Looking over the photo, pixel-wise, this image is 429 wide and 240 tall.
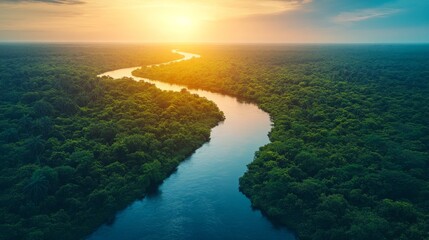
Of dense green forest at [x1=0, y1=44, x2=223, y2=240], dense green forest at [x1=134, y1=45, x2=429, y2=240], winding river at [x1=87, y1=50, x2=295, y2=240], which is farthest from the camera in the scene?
dense green forest at [x1=0, y1=44, x2=223, y2=240]

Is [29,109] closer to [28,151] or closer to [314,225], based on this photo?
[28,151]

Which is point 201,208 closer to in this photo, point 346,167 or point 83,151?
point 83,151

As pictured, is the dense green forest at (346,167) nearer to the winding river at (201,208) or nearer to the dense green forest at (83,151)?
the winding river at (201,208)

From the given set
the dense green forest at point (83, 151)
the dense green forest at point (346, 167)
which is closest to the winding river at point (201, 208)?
the dense green forest at point (83, 151)

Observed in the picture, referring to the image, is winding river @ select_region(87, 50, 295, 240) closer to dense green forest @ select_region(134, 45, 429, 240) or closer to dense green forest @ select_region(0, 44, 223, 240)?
dense green forest @ select_region(0, 44, 223, 240)

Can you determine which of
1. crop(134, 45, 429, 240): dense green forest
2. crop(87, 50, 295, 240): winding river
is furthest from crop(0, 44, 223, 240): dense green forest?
crop(134, 45, 429, 240): dense green forest

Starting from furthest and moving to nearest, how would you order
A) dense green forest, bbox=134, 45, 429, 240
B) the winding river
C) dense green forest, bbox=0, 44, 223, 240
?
dense green forest, bbox=0, 44, 223, 240 < the winding river < dense green forest, bbox=134, 45, 429, 240

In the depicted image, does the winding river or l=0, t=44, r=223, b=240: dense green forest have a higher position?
l=0, t=44, r=223, b=240: dense green forest

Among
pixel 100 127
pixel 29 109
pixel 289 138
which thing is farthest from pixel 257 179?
pixel 29 109
